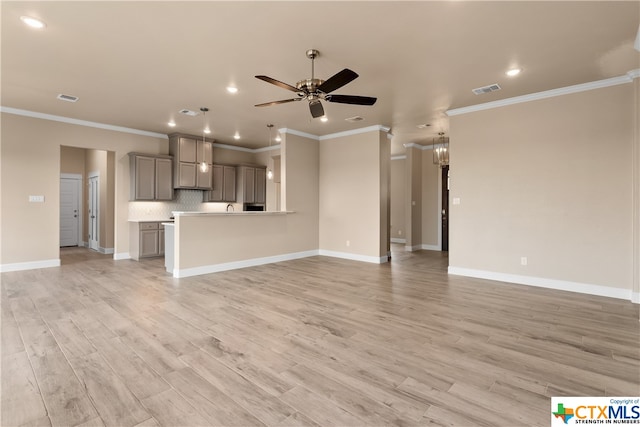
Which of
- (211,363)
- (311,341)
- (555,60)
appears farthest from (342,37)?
(211,363)

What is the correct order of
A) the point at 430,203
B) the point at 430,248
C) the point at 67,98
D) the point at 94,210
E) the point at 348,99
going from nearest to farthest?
the point at 348,99
the point at 67,98
the point at 94,210
the point at 430,248
the point at 430,203

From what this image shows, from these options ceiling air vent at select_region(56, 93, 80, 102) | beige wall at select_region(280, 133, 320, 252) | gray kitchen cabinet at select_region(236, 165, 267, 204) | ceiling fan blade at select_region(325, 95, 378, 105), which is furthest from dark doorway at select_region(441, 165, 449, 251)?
ceiling air vent at select_region(56, 93, 80, 102)

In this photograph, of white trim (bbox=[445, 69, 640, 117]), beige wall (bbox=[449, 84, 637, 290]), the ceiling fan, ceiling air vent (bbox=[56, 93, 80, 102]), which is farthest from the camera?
ceiling air vent (bbox=[56, 93, 80, 102])

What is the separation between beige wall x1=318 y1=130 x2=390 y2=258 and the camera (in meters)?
6.75

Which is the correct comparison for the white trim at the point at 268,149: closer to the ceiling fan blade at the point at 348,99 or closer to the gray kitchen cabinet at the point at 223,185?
the gray kitchen cabinet at the point at 223,185

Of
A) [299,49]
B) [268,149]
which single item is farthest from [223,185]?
[299,49]

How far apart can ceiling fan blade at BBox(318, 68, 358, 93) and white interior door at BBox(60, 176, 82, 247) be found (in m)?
9.27

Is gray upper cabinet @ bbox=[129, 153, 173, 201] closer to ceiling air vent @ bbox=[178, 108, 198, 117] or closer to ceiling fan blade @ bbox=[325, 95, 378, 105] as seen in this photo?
ceiling air vent @ bbox=[178, 108, 198, 117]

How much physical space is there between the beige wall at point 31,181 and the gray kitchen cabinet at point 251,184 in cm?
337

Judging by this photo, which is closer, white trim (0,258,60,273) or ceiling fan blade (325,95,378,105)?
ceiling fan blade (325,95,378,105)

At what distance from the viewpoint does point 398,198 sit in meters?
10.4

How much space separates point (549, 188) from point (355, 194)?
3619 millimetres

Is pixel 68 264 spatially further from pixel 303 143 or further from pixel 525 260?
pixel 525 260

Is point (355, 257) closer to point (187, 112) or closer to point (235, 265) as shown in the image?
point (235, 265)
